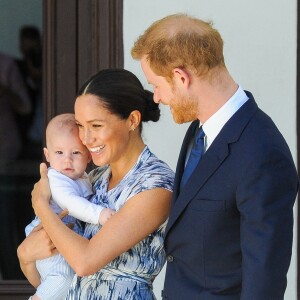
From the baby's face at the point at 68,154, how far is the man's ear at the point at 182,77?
0.65 meters

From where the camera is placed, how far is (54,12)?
208 inches

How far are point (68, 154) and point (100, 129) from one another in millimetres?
281

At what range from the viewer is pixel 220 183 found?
3.03 m

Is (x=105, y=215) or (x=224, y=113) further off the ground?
(x=224, y=113)

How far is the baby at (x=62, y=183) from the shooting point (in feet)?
11.7

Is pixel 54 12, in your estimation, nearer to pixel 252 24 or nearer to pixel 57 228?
pixel 252 24

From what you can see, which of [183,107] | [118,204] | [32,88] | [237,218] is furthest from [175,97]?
[32,88]

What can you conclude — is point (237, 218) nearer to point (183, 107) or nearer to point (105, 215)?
point (183, 107)

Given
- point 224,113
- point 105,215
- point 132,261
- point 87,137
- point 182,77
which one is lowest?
point 132,261

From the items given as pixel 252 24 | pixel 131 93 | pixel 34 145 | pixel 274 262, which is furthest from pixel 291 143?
pixel 274 262

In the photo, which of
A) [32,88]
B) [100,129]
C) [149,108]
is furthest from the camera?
[32,88]

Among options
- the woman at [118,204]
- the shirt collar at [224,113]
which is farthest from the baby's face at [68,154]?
the shirt collar at [224,113]

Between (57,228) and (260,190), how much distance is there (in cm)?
73

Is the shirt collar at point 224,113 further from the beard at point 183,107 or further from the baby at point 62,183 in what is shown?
the baby at point 62,183
